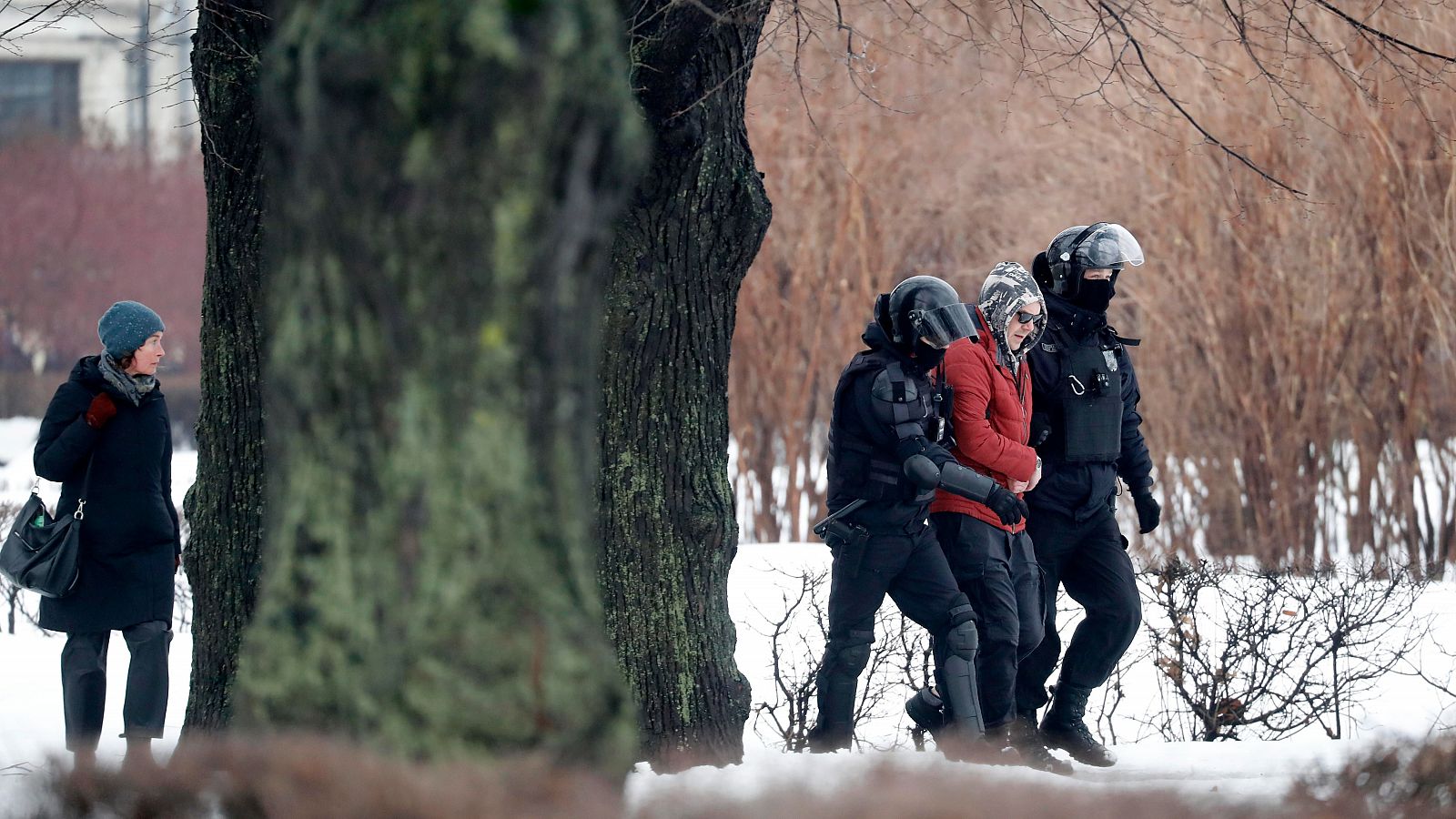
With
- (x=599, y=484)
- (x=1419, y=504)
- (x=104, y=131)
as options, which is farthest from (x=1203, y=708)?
(x=104, y=131)

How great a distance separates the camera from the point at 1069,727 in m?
5.43

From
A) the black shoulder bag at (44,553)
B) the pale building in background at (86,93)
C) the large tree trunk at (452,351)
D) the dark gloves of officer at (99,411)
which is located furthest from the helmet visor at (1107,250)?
the pale building in background at (86,93)

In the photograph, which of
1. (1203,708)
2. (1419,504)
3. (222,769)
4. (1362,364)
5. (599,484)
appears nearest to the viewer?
(222,769)

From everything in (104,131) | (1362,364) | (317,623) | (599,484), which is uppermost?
(104,131)

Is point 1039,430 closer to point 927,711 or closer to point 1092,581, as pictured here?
point 1092,581

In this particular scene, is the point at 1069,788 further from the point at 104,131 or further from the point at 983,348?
the point at 104,131

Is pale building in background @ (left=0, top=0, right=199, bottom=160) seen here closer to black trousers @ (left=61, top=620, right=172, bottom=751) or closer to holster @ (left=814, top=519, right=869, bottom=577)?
black trousers @ (left=61, top=620, right=172, bottom=751)

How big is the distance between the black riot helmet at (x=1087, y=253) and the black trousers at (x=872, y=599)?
3.36ft

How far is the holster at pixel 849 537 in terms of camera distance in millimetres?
4988

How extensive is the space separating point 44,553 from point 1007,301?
3078 mm

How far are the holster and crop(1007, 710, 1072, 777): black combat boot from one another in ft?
2.59

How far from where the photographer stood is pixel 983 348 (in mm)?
5148

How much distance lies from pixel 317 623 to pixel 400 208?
0.72 meters

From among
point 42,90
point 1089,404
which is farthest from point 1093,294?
point 42,90
